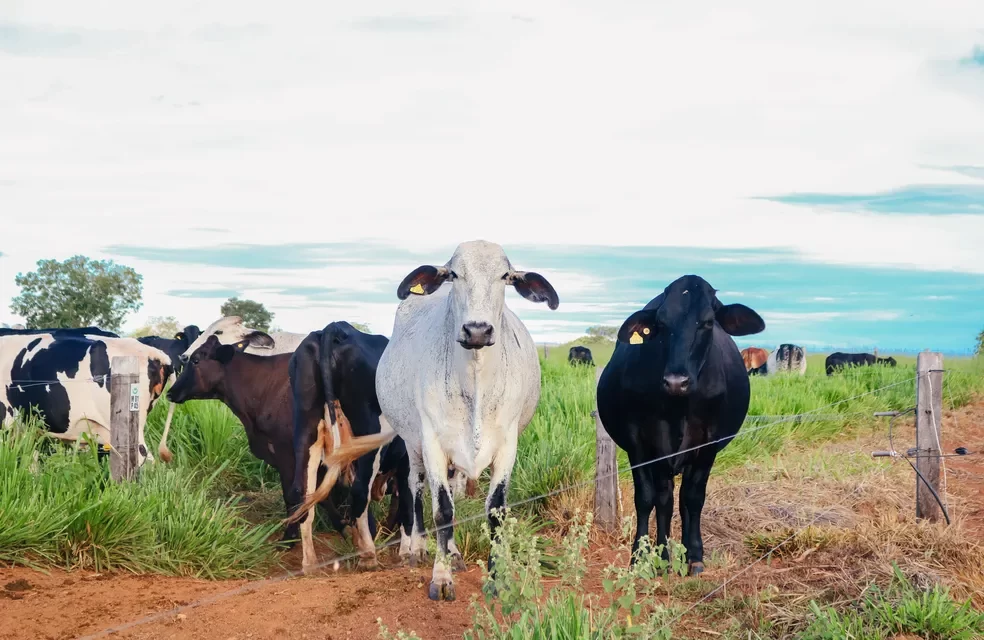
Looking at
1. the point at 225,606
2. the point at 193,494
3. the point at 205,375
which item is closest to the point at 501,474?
the point at 225,606

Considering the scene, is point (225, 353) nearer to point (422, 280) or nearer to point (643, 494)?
point (422, 280)

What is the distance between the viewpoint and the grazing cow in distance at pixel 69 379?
33.8 ft

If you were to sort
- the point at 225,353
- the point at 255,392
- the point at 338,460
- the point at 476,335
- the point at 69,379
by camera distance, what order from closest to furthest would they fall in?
the point at 476,335 < the point at 338,460 < the point at 255,392 < the point at 225,353 < the point at 69,379

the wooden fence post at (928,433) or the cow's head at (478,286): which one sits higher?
the cow's head at (478,286)

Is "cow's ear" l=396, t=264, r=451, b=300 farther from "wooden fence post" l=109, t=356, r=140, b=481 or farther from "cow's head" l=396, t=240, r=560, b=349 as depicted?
"wooden fence post" l=109, t=356, r=140, b=481

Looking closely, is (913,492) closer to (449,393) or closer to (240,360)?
(449,393)

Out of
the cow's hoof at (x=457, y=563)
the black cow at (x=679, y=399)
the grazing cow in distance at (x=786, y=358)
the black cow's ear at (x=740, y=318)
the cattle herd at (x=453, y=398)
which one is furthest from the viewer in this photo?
the grazing cow in distance at (x=786, y=358)

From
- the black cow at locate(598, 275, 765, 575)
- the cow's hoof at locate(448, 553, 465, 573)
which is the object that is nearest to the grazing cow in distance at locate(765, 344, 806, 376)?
the black cow at locate(598, 275, 765, 575)

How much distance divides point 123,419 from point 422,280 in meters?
3.14

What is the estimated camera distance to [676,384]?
6.12 metres

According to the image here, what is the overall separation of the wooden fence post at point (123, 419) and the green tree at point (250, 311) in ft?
95.3

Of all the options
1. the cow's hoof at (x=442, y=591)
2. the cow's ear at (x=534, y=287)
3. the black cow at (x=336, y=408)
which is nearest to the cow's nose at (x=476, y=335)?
the cow's ear at (x=534, y=287)

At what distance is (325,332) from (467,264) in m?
2.42

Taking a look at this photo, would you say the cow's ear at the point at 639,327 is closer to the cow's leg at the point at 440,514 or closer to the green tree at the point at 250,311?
the cow's leg at the point at 440,514
